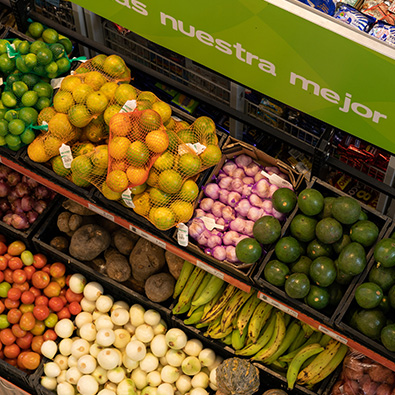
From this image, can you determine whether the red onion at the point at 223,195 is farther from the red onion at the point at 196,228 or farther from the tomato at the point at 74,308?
the tomato at the point at 74,308

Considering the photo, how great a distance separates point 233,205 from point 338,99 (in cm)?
77

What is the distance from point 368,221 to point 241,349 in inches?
44.6

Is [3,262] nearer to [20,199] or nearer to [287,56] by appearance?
[20,199]

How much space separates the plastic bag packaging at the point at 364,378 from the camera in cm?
319

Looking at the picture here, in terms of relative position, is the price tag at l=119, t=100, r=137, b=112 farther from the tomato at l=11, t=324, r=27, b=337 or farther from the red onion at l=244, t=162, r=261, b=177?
the tomato at l=11, t=324, r=27, b=337

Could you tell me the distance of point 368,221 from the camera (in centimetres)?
287

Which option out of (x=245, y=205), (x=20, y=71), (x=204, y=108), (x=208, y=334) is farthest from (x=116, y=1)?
(x=208, y=334)

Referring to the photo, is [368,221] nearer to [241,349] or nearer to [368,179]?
[368,179]

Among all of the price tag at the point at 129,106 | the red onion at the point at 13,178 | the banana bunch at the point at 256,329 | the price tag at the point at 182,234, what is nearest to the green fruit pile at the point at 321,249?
the price tag at the point at 182,234

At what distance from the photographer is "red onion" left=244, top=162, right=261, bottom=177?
10.9ft

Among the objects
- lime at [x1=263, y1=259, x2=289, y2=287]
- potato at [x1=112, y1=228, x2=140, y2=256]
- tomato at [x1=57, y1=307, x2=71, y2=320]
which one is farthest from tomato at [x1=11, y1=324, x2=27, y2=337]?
lime at [x1=263, y1=259, x2=289, y2=287]

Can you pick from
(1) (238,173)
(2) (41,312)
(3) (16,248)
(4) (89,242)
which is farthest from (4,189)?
(1) (238,173)

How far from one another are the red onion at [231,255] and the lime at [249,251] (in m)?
0.13

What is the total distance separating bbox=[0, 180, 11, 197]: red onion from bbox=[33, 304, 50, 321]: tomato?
798 mm
